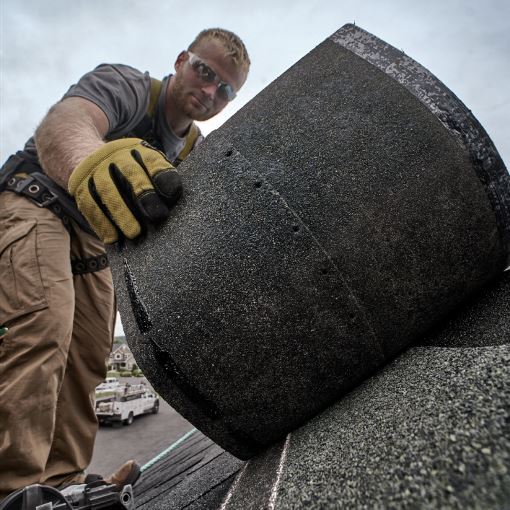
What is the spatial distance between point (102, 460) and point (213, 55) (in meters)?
7.49

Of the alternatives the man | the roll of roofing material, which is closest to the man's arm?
the man

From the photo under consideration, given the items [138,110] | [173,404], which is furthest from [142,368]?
[138,110]

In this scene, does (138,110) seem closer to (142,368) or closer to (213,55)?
(213,55)

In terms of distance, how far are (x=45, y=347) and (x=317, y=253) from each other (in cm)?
114

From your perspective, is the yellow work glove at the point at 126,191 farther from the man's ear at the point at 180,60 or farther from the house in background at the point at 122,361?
the house in background at the point at 122,361

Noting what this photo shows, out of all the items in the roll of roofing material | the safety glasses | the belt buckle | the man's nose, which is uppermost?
the safety glasses

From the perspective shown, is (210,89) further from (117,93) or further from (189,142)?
(117,93)

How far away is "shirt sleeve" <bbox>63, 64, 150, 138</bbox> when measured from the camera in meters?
1.58

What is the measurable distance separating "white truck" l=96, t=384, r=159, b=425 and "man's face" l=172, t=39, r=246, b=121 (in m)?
9.25

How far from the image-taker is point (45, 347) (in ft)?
4.70

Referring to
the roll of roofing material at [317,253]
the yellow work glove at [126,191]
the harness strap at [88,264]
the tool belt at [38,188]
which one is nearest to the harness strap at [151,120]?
the tool belt at [38,188]

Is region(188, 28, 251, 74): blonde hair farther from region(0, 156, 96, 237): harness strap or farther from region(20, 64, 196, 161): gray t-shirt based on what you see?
region(0, 156, 96, 237): harness strap

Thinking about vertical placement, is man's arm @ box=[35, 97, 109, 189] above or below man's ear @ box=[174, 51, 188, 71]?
below

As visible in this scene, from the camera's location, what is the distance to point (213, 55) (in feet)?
6.75
